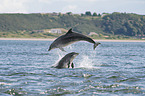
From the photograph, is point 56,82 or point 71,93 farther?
point 56,82

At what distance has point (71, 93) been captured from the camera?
14.0 meters

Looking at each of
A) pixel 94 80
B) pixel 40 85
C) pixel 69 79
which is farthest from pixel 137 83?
pixel 40 85

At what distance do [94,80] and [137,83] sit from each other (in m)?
2.75

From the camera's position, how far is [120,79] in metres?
18.0

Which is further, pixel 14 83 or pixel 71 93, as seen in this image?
pixel 14 83

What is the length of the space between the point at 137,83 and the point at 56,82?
508 centimetres

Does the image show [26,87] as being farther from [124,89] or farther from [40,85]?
[124,89]

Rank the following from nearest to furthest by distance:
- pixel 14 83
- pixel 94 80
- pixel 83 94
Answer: pixel 83 94
pixel 14 83
pixel 94 80

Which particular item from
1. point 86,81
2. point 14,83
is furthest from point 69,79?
point 14,83

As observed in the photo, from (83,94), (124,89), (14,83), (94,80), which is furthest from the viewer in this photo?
(94,80)

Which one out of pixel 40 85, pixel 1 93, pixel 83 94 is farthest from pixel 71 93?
pixel 1 93

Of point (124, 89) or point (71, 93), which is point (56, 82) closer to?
point (71, 93)

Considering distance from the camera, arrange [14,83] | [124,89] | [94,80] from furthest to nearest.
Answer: [94,80] < [14,83] < [124,89]

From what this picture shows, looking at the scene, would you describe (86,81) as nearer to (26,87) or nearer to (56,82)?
(56,82)
